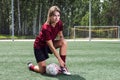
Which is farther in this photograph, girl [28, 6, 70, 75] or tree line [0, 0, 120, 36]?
tree line [0, 0, 120, 36]

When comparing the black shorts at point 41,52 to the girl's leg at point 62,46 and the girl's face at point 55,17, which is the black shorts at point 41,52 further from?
the girl's face at point 55,17

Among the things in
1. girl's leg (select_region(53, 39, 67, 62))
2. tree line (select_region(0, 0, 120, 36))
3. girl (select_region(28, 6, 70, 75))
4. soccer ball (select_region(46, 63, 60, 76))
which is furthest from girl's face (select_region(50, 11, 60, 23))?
tree line (select_region(0, 0, 120, 36))

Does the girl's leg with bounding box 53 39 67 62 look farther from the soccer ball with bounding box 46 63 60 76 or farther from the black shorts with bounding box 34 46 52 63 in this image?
the soccer ball with bounding box 46 63 60 76

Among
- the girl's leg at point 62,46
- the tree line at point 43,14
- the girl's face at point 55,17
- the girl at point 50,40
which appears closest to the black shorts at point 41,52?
the girl at point 50,40

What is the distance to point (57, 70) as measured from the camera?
640 centimetres

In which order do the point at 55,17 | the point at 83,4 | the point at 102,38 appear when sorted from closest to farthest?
the point at 55,17
the point at 102,38
the point at 83,4

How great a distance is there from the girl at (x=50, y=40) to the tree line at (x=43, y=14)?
41.8 metres

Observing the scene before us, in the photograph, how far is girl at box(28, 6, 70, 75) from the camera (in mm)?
6203

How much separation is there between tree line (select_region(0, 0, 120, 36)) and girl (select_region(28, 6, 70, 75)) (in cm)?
4181

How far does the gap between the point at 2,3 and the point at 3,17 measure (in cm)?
208

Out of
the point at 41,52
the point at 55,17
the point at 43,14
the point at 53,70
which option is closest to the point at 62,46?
the point at 41,52

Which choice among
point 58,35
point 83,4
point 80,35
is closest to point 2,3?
point 83,4

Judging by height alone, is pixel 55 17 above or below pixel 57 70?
above

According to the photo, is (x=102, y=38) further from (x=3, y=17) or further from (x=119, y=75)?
(x=119, y=75)
